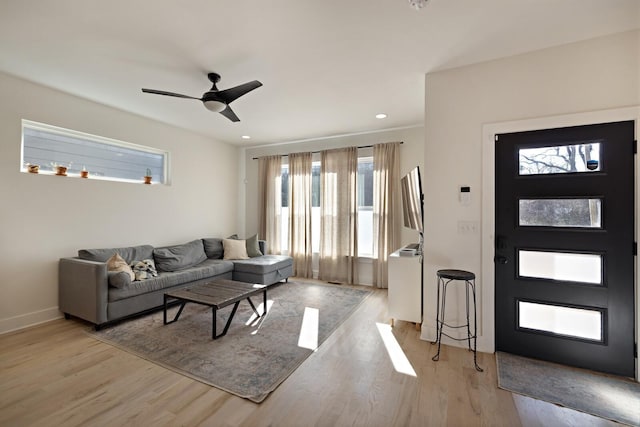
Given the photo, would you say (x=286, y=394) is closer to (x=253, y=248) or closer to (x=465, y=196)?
(x=465, y=196)

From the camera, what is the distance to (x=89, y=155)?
3873 mm

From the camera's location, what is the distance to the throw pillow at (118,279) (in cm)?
315

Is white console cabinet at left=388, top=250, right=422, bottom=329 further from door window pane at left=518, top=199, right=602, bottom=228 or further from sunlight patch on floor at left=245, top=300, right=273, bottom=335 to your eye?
sunlight patch on floor at left=245, top=300, right=273, bottom=335

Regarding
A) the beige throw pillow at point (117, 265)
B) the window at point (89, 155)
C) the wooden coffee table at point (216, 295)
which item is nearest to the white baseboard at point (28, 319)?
the beige throw pillow at point (117, 265)

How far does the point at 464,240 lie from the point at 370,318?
1512 mm

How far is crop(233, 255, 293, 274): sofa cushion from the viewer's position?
179 inches

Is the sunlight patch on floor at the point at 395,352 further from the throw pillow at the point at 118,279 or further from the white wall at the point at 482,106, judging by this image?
the throw pillow at the point at 118,279

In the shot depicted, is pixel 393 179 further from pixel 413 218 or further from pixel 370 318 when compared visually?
pixel 370 318

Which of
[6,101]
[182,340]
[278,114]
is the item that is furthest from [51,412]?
[278,114]

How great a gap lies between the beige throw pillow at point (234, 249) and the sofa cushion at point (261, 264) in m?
0.26

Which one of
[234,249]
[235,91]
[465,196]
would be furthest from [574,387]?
[234,249]

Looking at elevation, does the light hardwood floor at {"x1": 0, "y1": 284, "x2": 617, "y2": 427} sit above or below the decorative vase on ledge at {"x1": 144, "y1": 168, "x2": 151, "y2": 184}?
below

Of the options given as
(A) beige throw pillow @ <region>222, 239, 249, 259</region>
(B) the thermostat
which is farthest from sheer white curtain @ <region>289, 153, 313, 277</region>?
(B) the thermostat

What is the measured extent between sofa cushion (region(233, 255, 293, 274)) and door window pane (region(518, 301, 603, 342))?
11.2ft
